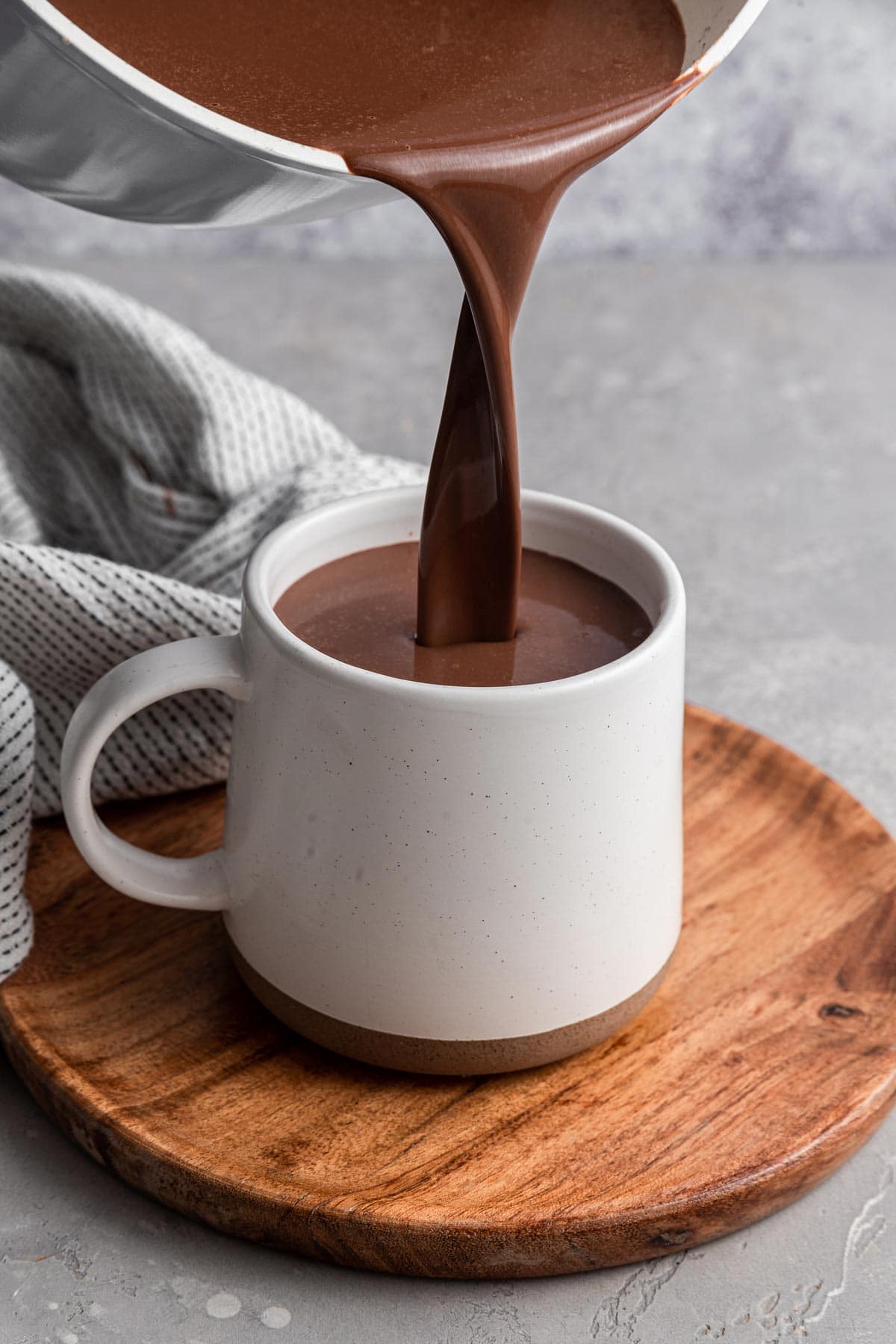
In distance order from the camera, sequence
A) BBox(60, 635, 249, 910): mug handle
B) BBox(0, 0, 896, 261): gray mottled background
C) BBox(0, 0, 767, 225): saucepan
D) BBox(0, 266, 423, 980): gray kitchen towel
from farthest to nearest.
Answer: BBox(0, 0, 896, 261): gray mottled background → BBox(0, 266, 423, 980): gray kitchen towel → BBox(60, 635, 249, 910): mug handle → BBox(0, 0, 767, 225): saucepan

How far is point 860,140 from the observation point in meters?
2.37

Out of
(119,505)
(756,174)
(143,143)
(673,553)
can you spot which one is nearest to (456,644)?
(143,143)

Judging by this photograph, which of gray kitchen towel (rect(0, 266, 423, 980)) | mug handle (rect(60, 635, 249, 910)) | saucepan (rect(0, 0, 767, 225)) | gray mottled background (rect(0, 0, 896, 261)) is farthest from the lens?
gray mottled background (rect(0, 0, 896, 261))

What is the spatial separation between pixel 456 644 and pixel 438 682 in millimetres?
43

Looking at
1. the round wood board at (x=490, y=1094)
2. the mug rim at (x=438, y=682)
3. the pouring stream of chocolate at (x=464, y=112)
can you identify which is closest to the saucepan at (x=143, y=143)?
the pouring stream of chocolate at (x=464, y=112)

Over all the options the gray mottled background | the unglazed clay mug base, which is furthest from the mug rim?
the gray mottled background

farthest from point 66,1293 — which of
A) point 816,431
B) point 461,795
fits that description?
point 816,431

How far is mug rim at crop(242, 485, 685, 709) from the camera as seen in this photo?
27.5 inches

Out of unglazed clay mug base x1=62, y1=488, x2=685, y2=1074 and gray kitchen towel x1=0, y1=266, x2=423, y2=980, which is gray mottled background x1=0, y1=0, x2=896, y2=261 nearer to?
gray kitchen towel x1=0, y1=266, x2=423, y2=980

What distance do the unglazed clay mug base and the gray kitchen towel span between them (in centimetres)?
13

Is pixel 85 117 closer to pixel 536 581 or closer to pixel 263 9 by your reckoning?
pixel 263 9

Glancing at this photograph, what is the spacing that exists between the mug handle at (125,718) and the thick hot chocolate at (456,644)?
1.8 inches

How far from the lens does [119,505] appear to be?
1.18 m

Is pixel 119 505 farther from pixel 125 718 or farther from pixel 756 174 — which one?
pixel 756 174
